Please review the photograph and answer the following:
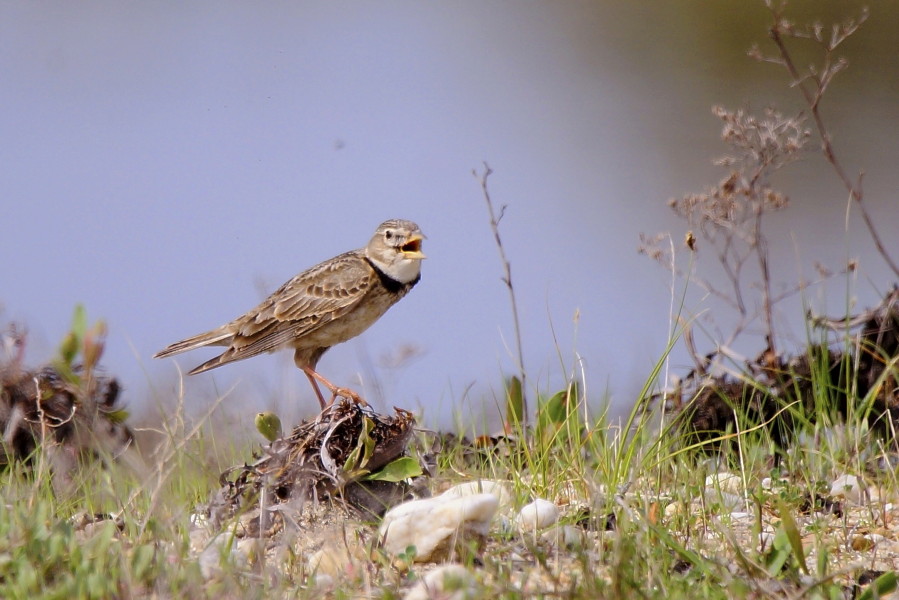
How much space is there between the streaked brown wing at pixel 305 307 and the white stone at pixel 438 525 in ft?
10.3

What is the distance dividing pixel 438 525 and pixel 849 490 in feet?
6.75

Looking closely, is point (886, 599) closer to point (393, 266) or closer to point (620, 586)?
point (620, 586)

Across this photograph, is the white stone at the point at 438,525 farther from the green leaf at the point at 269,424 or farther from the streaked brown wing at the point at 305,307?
the streaked brown wing at the point at 305,307

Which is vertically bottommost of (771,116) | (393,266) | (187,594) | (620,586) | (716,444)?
(716,444)

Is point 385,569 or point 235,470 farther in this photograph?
point 235,470

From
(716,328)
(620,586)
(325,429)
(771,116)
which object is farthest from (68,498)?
(771,116)

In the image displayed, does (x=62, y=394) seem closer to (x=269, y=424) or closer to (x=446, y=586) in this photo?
(x=269, y=424)

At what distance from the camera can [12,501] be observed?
4.01m

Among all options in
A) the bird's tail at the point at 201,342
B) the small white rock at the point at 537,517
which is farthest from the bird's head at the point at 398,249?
the small white rock at the point at 537,517

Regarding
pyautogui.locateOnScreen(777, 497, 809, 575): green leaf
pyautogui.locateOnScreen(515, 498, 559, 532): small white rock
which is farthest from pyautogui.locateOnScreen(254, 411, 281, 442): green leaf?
pyautogui.locateOnScreen(777, 497, 809, 575): green leaf

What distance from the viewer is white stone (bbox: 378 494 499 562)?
3.54 m

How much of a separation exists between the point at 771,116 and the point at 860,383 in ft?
5.27

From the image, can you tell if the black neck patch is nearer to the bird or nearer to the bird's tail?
the bird

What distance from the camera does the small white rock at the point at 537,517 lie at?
3.88 metres
